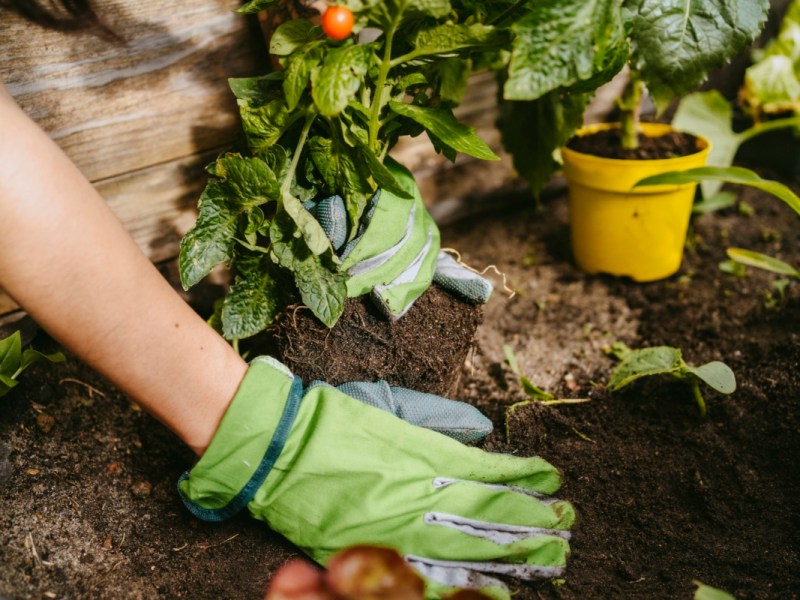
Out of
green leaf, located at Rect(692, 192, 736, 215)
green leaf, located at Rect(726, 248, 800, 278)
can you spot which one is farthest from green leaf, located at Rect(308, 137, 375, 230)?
green leaf, located at Rect(692, 192, 736, 215)

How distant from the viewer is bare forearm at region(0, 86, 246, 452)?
746mm

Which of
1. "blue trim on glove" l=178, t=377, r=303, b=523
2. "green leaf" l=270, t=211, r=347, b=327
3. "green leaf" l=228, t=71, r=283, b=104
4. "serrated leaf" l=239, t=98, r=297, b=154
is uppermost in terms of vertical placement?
"green leaf" l=228, t=71, r=283, b=104

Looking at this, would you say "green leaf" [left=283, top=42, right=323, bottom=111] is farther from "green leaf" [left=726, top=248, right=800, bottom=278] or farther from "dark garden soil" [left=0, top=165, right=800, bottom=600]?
"green leaf" [left=726, top=248, right=800, bottom=278]

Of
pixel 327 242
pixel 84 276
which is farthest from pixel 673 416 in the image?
pixel 84 276

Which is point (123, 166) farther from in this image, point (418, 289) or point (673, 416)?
point (673, 416)

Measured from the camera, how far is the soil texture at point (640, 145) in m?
1.53

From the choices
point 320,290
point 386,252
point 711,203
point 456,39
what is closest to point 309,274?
Answer: point 320,290

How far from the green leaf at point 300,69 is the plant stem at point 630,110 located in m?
0.87

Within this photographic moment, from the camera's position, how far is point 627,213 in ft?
4.99

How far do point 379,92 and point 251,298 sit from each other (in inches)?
14.5

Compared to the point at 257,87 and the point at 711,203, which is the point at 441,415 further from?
the point at 711,203

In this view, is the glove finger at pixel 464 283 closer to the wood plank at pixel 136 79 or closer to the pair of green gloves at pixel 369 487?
the pair of green gloves at pixel 369 487

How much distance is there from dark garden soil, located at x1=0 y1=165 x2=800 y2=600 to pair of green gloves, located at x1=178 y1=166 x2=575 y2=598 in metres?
0.06

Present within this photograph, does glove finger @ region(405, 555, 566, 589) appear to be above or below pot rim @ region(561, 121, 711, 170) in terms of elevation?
below
